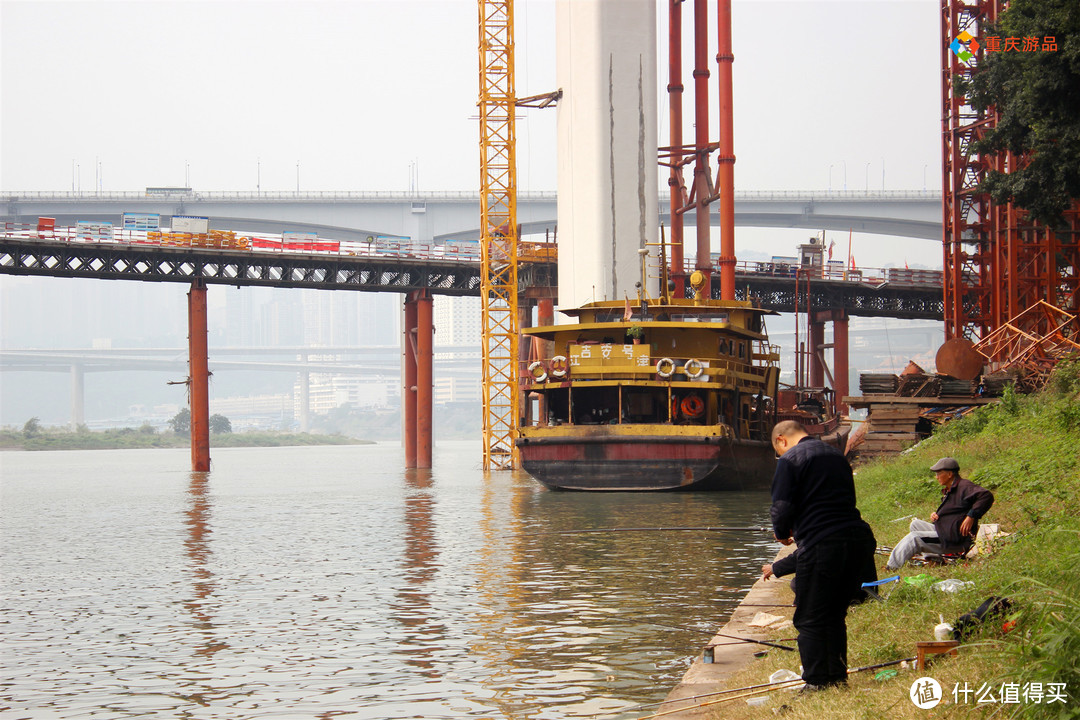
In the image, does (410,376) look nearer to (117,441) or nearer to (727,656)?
(727,656)

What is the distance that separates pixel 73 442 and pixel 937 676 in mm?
139097

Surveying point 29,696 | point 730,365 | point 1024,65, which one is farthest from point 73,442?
point 29,696

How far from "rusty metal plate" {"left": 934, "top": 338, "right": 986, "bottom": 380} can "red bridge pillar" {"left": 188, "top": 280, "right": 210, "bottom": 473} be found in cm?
3455

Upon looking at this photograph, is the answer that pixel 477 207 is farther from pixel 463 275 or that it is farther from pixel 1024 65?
pixel 1024 65

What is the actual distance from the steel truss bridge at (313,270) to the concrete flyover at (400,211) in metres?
42.6

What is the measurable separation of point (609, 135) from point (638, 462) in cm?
2443

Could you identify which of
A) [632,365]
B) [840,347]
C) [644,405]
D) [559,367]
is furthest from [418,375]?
[840,347]

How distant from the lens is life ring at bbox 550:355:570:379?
38969 millimetres

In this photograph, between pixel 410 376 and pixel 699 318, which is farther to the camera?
pixel 410 376

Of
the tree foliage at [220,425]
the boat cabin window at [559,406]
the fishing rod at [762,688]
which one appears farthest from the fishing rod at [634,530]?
the tree foliage at [220,425]

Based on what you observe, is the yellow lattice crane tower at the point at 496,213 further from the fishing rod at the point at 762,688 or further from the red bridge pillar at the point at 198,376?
the fishing rod at the point at 762,688

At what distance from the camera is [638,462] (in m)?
36.2

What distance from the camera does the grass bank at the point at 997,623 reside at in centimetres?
669

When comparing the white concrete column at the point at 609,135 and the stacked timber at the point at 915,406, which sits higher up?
the white concrete column at the point at 609,135
